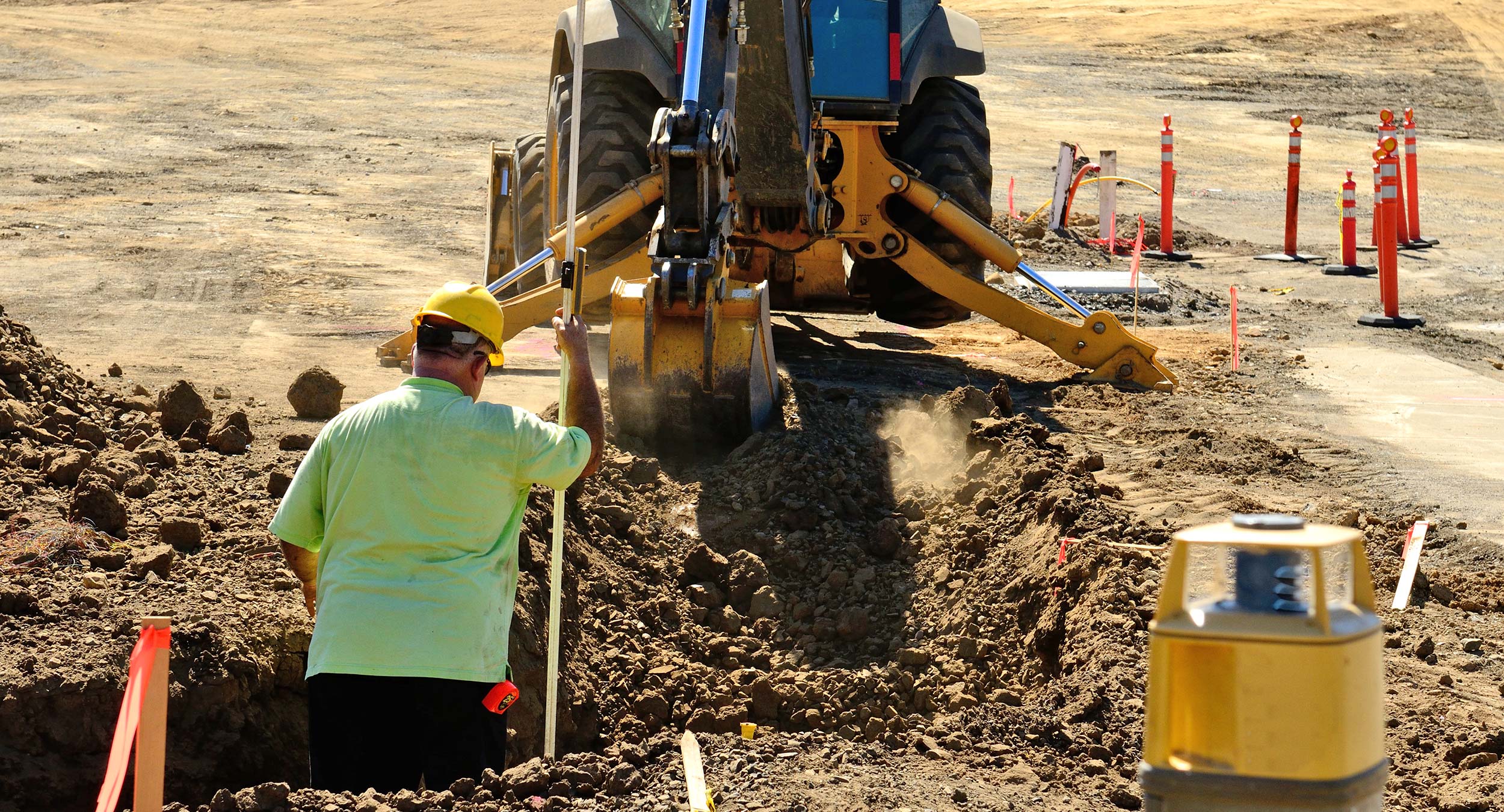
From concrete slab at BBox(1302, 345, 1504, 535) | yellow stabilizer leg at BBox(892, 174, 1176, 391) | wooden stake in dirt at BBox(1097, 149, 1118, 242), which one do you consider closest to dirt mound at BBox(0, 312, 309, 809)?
yellow stabilizer leg at BBox(892, 174, 1176, 391)

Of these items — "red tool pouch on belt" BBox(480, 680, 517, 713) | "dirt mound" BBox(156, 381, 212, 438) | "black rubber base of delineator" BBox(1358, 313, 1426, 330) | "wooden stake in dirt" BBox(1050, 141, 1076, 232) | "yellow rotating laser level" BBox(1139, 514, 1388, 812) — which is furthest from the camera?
"wooden stake in dirt" BBox(1050, 141, 1076, 232)

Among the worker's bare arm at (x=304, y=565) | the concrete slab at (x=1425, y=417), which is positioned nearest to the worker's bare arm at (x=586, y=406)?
the worker's bare arm at (x=304, y=565)

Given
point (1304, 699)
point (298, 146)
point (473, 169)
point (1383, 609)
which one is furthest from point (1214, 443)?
point (298, 146)

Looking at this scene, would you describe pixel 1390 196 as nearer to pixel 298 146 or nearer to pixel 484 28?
pixel 298 146

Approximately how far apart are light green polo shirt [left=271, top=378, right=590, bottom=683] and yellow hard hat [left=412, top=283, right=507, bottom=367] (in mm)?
165

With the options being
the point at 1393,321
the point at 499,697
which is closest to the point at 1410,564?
the point at 499,697

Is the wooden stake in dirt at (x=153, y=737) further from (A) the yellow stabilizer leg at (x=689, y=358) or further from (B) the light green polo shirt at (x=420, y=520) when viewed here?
(A) the yellow stabilizer leg at (x=689, y=358)

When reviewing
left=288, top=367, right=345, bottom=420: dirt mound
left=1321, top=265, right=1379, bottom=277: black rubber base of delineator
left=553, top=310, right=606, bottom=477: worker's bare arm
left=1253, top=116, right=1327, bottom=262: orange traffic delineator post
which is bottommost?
left=288, top=367, right=345, bottom=420: dirt mound

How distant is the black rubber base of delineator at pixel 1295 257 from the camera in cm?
1608

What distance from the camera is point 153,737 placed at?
11.1 ft

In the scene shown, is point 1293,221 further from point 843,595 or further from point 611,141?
point 843,595

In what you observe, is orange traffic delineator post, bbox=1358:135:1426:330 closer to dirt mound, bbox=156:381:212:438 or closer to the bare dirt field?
the bare dirt field

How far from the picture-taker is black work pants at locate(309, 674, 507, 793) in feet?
12.7

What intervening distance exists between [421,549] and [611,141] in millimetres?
5890
